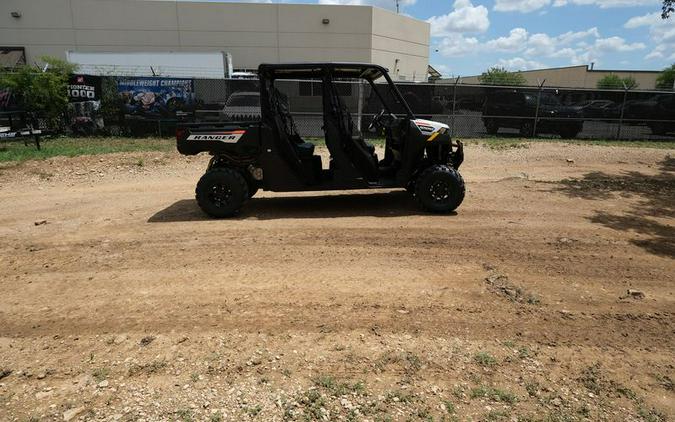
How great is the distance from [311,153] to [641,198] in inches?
230

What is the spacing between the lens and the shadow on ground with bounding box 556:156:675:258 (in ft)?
19.6

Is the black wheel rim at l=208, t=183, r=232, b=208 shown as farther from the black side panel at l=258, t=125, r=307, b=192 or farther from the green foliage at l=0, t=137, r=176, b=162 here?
the green foliage at l=0, t=137, r=176, b=162

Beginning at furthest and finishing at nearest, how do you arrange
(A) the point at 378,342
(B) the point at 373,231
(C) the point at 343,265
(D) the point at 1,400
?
(B) the point at 373,231
(C) the point at 343,265
(A) the point at 378,342
(D) the point at 1,400

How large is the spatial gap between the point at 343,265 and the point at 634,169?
32.5 ft

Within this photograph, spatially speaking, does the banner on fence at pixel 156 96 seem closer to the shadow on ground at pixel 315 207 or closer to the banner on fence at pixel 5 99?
the banner on fence at pixel 5 99

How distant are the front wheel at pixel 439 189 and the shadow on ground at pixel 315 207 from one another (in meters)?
0.27

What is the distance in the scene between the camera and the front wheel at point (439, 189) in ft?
22.5

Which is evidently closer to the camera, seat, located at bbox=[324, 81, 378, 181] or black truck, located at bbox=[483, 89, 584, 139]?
seat, located at bbox=[324, 81, 378, 181]

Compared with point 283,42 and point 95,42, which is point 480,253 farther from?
point 95,42

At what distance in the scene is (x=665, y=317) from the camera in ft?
13.1

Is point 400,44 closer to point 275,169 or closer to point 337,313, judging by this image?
point 275,169

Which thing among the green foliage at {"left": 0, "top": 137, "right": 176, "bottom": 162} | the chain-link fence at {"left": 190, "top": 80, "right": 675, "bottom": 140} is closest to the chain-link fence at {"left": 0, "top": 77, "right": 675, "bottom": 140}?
the chain-link fence at {"left": 190, "top": 80, "right": 675, "bottom": 140}

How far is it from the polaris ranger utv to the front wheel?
0.6 inches

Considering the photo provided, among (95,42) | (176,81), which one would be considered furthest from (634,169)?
(95,42)
